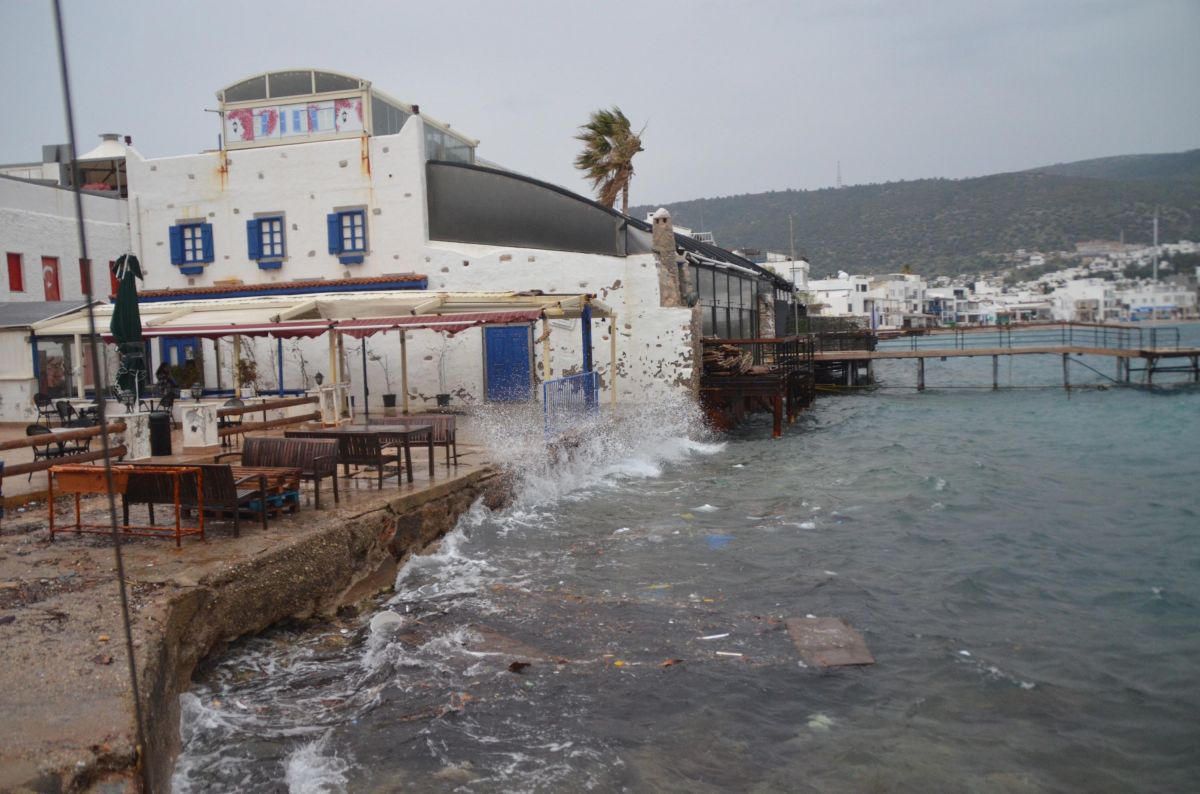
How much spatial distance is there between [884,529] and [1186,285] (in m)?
80.6

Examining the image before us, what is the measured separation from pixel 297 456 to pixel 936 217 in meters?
146

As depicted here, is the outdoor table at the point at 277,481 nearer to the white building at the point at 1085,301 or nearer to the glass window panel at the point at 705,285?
the glass window panel at the point at 705,285

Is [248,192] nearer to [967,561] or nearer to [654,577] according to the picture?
[654,577]

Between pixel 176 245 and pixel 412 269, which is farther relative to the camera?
pixel 176 245

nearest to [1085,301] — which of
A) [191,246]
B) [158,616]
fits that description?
[191,246]

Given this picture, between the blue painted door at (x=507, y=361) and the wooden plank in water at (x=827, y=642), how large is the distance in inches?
541

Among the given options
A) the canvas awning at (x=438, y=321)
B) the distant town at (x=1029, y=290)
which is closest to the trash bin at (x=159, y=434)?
the canvas awning at (x=438, y=321)

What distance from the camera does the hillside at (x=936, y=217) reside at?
116 metres

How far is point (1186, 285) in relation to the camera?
76812 mm

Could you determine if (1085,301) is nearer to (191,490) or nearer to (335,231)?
(335,231)

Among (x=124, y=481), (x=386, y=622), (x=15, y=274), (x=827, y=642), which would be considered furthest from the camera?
(x=15, y=274)

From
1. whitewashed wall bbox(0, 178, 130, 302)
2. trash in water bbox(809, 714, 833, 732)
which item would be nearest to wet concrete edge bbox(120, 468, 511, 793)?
trash in water bbox(809, 714, 833, 732)

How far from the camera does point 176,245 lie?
909 inches

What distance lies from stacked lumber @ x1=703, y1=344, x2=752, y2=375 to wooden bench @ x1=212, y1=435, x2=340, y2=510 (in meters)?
14.9
